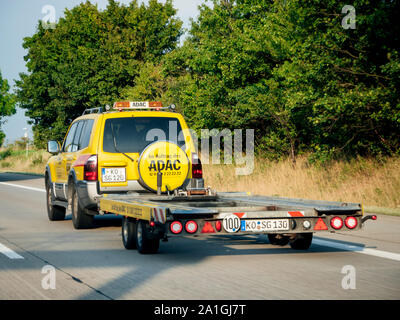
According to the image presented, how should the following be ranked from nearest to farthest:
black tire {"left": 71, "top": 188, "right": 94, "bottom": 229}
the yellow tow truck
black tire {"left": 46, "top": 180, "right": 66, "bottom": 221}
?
the yellow tow truck
black tire {"left": 71, "top": 188, "right": 94, "bottom": 229}
black tire {"left": 46, "top": 180, "right": 66, "bottom": 221}

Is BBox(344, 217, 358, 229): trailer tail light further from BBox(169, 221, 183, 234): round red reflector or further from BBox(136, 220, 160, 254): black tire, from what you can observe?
BBox(136, 220, 160, 254): black tire

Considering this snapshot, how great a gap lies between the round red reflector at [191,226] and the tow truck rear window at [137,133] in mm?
3885

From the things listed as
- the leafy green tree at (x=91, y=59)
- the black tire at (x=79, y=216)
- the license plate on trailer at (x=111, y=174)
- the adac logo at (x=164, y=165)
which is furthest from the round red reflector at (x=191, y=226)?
the leafy green tree at (x=91, y=59)

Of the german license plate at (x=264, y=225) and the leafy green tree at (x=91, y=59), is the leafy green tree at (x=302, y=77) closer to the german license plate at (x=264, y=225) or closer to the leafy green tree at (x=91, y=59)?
the german license plate at (x=264, y=225)

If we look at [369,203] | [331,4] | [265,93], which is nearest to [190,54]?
[265,93]

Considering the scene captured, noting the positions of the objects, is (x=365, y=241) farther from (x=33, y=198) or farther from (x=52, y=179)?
(x=33, y=198)

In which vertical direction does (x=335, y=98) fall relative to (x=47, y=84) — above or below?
below

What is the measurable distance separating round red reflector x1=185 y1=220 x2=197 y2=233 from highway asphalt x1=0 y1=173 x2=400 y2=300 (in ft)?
1.61

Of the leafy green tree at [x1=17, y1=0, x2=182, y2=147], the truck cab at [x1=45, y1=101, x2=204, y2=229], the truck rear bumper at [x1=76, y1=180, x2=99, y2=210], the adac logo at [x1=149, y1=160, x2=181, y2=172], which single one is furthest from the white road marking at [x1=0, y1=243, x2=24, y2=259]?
the leafy green tree at [x1=17, y1=0, x2=182, y2=147]

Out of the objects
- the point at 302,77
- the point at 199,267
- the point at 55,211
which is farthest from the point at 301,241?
the point at 302,77

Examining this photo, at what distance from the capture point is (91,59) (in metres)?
48.9

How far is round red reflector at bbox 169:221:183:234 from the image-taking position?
25.6 ft

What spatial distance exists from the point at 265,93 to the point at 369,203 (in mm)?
9441

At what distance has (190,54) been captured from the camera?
3303 centimetres
